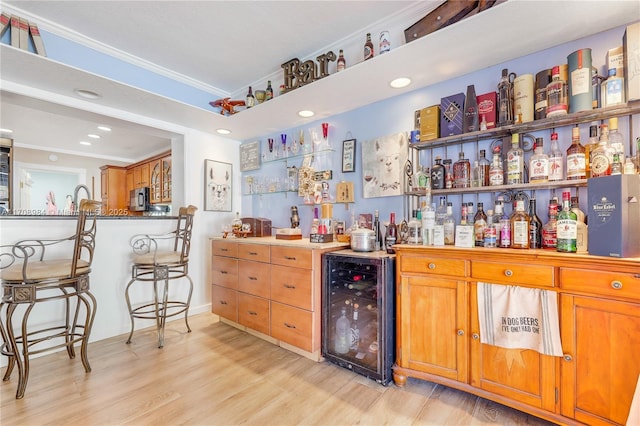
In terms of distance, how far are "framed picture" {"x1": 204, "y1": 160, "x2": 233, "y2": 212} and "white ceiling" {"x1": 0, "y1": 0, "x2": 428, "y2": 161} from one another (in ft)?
2.96

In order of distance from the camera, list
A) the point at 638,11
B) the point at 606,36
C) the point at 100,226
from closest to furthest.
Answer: the point at 638,11, the point at 606,36, the point at 100,226

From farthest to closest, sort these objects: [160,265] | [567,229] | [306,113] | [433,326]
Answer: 1. [306,113]
2. [160,265]
3. [433,326]
4. [567,229]

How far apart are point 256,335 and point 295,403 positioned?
108 centimetres

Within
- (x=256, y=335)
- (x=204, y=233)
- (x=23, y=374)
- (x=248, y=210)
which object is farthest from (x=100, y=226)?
(x=256, y=335)

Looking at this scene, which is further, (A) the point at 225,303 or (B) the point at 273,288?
(A) the point at 225,303

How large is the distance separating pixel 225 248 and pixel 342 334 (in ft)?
4.96

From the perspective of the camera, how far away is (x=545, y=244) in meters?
1.60

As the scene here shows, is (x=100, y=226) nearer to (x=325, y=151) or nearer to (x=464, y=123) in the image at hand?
(x=325, y=151)

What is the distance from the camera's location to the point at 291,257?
2.28 metres

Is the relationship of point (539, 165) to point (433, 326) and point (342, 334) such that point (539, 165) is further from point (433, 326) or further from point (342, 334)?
point (342, 334)

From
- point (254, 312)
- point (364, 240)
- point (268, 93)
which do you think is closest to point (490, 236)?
point (364, 240)

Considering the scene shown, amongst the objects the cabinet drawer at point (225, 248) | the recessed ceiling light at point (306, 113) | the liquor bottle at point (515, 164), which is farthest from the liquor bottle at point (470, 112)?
the cabinet drawer at point (225, 248)

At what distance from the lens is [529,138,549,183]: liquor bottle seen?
1.61m

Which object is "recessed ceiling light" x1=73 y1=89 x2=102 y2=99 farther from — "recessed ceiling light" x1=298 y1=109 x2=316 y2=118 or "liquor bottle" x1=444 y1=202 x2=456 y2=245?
"liquor bottle" x1=444 y1=202 x2=456 y2=245
